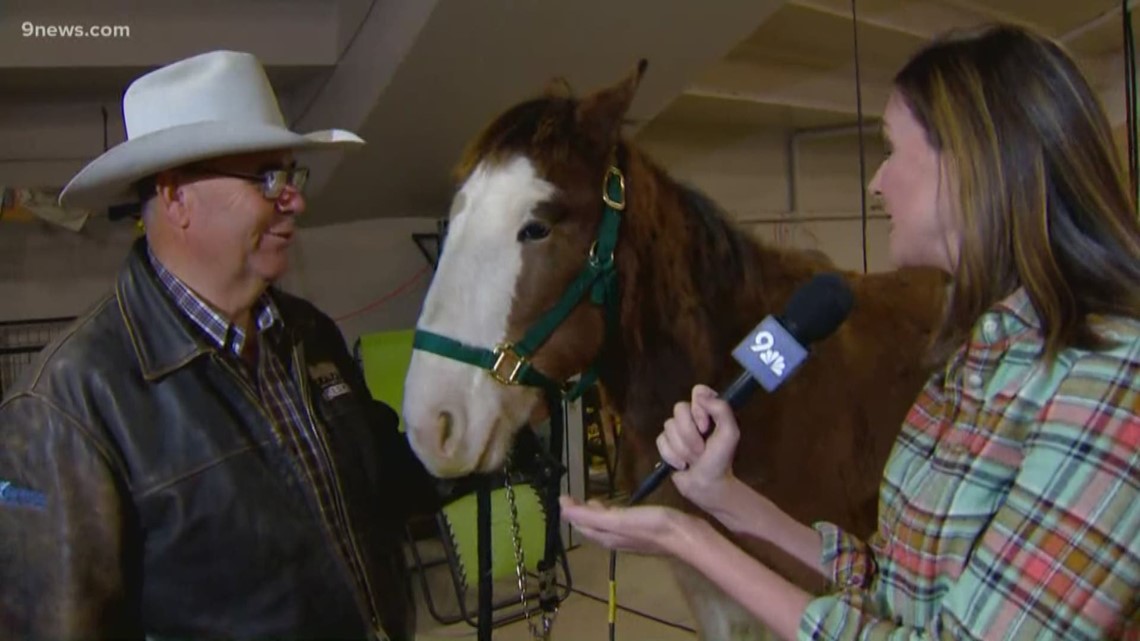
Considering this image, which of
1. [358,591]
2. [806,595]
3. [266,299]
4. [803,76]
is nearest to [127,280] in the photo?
[266,299]

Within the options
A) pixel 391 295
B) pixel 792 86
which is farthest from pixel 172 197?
pixel 792 86

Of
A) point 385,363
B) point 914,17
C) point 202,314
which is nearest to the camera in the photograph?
point 202,314

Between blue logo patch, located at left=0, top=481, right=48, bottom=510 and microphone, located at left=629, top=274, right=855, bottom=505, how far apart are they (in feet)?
2.25

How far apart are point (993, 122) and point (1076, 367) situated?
25cm

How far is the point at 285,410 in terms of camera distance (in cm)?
113

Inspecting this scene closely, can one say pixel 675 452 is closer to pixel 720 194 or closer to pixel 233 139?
pixel 233 139

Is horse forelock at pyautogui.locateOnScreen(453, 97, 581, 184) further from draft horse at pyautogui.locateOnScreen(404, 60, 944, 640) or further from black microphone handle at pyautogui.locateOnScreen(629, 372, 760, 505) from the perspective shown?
black microphone handle at pyautogui.locateOnScreen(629, 372, 760, 505)

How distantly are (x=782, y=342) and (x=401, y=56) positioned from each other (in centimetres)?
214

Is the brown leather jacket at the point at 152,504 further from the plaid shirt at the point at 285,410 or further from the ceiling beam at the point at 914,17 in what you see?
the ceiling beam at the point at 914,17

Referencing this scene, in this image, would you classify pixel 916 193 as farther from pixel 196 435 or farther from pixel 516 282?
pixel 196 435

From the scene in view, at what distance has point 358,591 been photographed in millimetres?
1101

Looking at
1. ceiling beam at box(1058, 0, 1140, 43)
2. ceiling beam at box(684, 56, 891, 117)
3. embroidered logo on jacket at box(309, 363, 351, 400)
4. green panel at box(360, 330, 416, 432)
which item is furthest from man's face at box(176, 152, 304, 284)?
ceiling beam at box(1058, 0, 1140, 43)

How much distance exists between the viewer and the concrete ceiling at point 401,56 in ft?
8.73

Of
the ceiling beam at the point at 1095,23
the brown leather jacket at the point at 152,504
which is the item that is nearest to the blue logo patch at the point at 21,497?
the brown leather jacket at the point at 152,504
